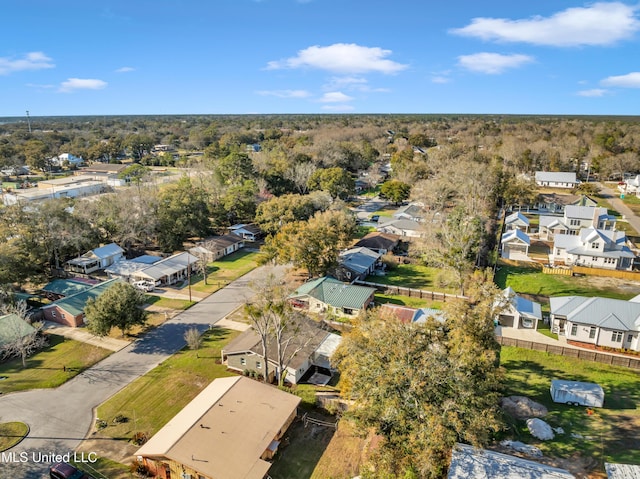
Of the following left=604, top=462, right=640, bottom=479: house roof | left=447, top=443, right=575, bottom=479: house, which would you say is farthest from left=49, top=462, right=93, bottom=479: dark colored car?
left=604, top=462, right=640, bottom=479: house roof

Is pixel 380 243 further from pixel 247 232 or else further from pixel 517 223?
pixel 517 223

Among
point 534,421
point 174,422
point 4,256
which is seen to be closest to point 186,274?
point 4,256

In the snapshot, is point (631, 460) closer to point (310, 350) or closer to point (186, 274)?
point (310, 350)

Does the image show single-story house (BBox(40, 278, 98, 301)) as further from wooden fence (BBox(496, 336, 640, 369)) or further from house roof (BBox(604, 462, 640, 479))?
house roof (BBox(604, 462, 640, 479))

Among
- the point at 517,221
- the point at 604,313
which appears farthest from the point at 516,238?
the point at 604,313

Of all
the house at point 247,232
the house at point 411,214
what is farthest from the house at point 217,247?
the house at point 411,214
